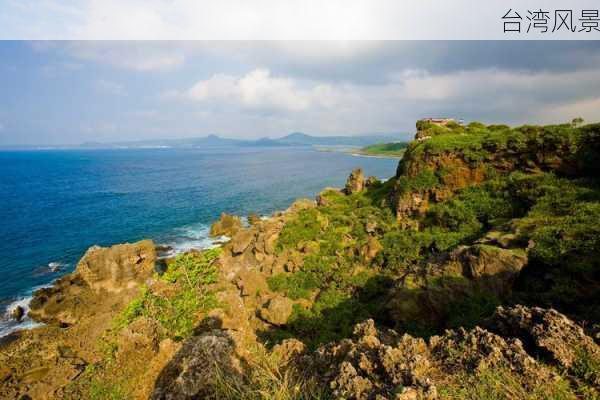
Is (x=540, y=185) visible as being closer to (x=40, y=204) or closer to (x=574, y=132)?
(x=574, y=132)

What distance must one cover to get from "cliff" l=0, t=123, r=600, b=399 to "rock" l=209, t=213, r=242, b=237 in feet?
44.0

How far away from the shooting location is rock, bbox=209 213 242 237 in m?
49.5

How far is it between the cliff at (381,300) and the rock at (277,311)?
4.2 inches

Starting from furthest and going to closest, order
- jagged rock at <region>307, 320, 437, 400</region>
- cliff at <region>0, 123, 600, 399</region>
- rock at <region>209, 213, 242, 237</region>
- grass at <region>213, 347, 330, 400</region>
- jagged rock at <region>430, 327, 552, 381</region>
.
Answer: rock at <region>209, 213, 242, 237</region>, cliff at <region>0, 123, 600, 399</region>, jagged rock at <region>430, 327, 552, 381</region>, jagged rock at <region>307, 320, 437, 400</region>, grass at <region>213, 347, 330, 400</region>

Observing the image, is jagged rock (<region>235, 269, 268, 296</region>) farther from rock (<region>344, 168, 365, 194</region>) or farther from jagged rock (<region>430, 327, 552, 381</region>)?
rock (<region>344, 168, 365, 194</region>)

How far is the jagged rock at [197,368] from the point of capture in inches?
281

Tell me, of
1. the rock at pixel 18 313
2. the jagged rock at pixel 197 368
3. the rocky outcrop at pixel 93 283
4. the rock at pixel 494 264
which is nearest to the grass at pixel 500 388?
the jagged rock at pixel 197 368

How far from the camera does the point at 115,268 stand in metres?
33.3

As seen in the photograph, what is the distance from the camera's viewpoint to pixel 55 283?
1308 inches

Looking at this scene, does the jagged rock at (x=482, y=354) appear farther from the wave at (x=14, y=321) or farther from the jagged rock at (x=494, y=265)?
the wave at (x=14, y=321)

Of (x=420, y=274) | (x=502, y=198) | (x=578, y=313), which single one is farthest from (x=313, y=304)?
(x=502, y=198)

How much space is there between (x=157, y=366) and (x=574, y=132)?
32673 millimetres

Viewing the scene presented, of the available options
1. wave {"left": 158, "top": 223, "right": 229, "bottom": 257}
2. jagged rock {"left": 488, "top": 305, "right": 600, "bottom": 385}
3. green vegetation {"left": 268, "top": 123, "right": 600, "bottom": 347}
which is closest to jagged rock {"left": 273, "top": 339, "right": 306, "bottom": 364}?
jagged rock {"left": 488, "top": 305, "right": 600, "bottom": 385}

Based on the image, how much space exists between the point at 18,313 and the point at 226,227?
27077 mm
